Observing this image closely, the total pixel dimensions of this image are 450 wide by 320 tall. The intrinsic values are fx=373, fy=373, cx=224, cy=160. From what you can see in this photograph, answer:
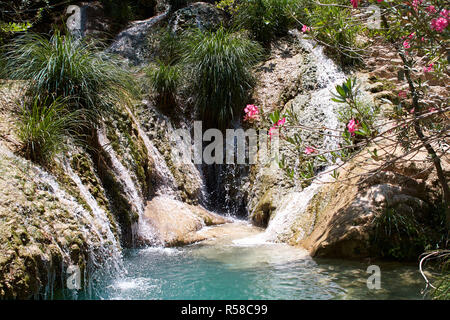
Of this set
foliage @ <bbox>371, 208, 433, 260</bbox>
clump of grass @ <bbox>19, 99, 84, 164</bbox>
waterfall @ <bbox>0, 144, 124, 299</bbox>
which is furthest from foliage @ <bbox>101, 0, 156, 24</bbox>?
foliage @ <bbox>371, 208, 433, 260</bbox>

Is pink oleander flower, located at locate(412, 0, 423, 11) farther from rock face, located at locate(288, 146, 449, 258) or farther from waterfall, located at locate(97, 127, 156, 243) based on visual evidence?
waterfall, located at locate(97, 127, 156, 243)

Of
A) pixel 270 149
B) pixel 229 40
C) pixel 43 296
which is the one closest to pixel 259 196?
pixel 270 149

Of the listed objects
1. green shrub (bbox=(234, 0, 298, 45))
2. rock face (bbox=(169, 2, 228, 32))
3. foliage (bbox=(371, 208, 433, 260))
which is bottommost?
foliage (bbox=(371, 208, 433, 260))

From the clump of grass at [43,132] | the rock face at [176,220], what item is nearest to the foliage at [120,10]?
the rock face at [176,220]

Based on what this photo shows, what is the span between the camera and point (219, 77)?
22.8 feet

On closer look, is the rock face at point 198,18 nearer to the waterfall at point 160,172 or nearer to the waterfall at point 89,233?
the waterfall at point 160,172

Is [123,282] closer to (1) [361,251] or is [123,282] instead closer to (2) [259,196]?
(1) [361,251]

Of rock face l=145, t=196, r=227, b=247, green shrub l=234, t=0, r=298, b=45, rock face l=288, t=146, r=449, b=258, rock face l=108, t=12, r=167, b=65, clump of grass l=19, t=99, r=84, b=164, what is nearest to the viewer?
clump of grass l=19, t=99, r=84, b=164

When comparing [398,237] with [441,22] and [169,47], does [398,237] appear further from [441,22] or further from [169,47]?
[169,47]

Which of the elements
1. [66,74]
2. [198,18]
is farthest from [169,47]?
[66,74]

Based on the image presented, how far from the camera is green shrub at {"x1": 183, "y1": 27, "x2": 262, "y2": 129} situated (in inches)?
275

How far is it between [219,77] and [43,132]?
153 inches

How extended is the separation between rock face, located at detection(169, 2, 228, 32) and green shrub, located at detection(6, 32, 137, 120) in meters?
4.86
